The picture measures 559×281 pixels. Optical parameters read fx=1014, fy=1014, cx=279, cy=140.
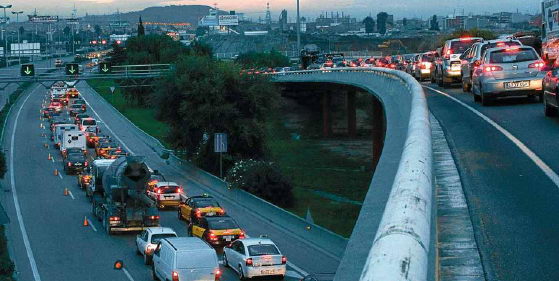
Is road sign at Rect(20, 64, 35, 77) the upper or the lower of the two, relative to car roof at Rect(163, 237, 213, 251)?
upper

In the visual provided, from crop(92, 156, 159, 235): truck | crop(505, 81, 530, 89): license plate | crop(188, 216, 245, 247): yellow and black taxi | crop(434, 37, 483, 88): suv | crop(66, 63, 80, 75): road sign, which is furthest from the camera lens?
crop(66, 63, 80, 75): road sign

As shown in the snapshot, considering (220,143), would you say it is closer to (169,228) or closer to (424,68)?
(424,68)

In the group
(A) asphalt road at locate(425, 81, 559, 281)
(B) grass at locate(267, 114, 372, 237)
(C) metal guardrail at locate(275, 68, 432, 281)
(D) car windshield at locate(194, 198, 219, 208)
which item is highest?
(C) metal guardrail at locate(275, 68, 432, 281)

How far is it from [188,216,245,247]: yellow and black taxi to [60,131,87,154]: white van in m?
35.9

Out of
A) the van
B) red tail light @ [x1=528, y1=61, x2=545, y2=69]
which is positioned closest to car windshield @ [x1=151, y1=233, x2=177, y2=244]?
the van

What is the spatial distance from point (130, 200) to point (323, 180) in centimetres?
2075

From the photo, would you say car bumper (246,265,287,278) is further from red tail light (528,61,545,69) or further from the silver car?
red tail light (528,61,545,69)

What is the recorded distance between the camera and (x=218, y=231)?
3575cm

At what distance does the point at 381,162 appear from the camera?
12414 mm

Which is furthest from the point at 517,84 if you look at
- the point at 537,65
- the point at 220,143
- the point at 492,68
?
the point at 220,143

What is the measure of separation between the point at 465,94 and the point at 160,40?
100m

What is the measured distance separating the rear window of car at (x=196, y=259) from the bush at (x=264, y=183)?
20.9 metres

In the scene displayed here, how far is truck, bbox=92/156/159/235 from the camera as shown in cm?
3953

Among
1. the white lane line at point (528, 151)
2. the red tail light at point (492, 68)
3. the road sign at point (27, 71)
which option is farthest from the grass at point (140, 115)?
the white lane line at point (528, 151)
